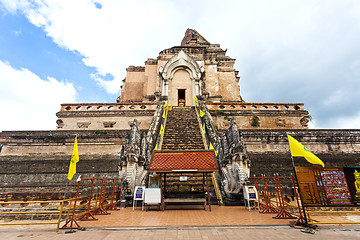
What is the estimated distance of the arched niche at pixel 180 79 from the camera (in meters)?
20.4

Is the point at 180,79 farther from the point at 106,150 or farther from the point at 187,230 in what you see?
the point at 187,230

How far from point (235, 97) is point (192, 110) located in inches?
312

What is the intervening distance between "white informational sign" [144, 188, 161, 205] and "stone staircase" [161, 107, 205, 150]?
419cm

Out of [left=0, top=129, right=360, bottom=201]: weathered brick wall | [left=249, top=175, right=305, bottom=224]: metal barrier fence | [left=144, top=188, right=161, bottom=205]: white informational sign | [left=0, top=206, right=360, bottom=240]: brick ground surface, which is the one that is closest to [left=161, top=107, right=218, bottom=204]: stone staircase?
[left=144, top=188, right=161, bottom=205]: white informational sign

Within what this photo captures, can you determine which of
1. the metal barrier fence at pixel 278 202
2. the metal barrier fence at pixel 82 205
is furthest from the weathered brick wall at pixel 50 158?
the metal barrier fence at pixel 278 202

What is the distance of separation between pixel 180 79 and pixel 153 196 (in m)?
16.3

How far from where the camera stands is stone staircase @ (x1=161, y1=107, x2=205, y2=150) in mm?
11453

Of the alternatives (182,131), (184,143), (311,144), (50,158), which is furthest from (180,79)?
(50,158)

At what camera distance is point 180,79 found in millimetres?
21266

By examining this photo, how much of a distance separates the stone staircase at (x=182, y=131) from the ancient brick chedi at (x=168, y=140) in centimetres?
6

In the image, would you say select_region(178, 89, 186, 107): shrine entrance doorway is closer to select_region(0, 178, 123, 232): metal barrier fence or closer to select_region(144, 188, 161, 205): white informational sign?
select_region(0, 178, 123, 232): metal barrier fence

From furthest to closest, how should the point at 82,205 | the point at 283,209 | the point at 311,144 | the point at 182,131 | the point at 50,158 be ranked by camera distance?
the point at 182,131, the point at 311,144, the point at 50,158, the point at 283,209, the point at 82,205

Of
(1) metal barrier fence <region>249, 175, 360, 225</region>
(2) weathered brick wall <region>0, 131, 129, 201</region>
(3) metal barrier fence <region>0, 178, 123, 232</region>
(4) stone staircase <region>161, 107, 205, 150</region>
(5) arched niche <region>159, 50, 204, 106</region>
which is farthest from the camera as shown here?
(5) arched niche <region>159, 50, 204, 106</region>

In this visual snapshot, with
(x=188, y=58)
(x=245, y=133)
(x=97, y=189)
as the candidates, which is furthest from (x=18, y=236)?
(x=188, y=58)
